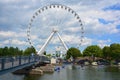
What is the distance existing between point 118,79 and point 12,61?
127ft

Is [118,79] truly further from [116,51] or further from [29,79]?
[116,51]

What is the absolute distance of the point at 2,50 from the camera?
17612cm

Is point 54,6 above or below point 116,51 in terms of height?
above

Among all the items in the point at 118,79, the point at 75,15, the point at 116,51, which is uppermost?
the point at 75,15

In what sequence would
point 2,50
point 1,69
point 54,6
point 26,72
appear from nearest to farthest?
point 1,69 → point 26,72 → point 54,6 → point 2,50

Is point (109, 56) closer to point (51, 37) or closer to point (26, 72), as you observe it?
point (51, 37)

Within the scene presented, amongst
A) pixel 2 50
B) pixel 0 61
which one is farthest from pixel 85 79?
pixel 2 50

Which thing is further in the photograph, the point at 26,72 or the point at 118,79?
the point at 26,72

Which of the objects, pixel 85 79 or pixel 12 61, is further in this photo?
pixel 85 79

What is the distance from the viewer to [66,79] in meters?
80.4

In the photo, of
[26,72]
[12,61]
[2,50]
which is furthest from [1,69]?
[2,50]

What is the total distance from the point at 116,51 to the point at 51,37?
44.6 meters

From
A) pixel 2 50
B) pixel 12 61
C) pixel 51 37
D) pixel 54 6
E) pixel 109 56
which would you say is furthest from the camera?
pixel 109 56

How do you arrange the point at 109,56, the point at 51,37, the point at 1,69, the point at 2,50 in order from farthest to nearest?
the point at 109,56 < the point at 2,50 < the point at 51,37 < the point at 1,69
